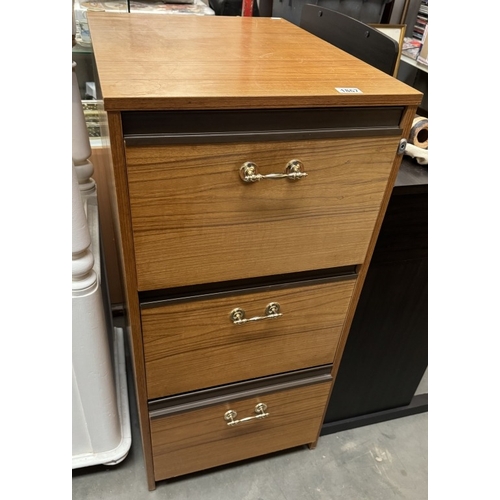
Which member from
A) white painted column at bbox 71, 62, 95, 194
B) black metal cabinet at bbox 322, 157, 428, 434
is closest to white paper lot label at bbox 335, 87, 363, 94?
black metal cabinet at bbox 322, 157, 428, 434

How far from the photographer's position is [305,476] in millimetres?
1017

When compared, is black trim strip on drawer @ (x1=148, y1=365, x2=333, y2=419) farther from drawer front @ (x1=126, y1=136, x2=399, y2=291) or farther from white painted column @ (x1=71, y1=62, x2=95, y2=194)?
white painted column @ (x1=71, y1=62, x2=95, y2=194)

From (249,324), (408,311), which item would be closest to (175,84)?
(249,324)

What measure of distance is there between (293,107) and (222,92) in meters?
0.09

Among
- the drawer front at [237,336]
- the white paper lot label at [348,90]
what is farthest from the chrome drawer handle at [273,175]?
the drawer front at [237,336]

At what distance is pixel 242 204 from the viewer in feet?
1.94

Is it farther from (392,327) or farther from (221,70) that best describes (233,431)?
(221,70)

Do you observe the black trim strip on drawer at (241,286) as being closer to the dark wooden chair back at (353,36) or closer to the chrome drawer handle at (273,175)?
the chrome drawer handle at (273,175)

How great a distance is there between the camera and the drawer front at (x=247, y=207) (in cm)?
54

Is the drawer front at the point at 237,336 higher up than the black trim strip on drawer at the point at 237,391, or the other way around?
the drawer front at the point at 237,336

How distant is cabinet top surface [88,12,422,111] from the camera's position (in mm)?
502

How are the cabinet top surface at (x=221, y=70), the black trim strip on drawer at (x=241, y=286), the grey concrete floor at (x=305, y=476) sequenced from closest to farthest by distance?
the cabinet top surface at (x=221, y=70)
the black trim strip on drawer at (x=241, y=286)
the grey concrete floor at (x=305, y=476)

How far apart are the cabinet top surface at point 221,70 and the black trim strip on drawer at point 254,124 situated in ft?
0.04

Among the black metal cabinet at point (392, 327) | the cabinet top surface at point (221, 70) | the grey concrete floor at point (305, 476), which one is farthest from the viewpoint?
the grey concrete floor at point (305, 476)
